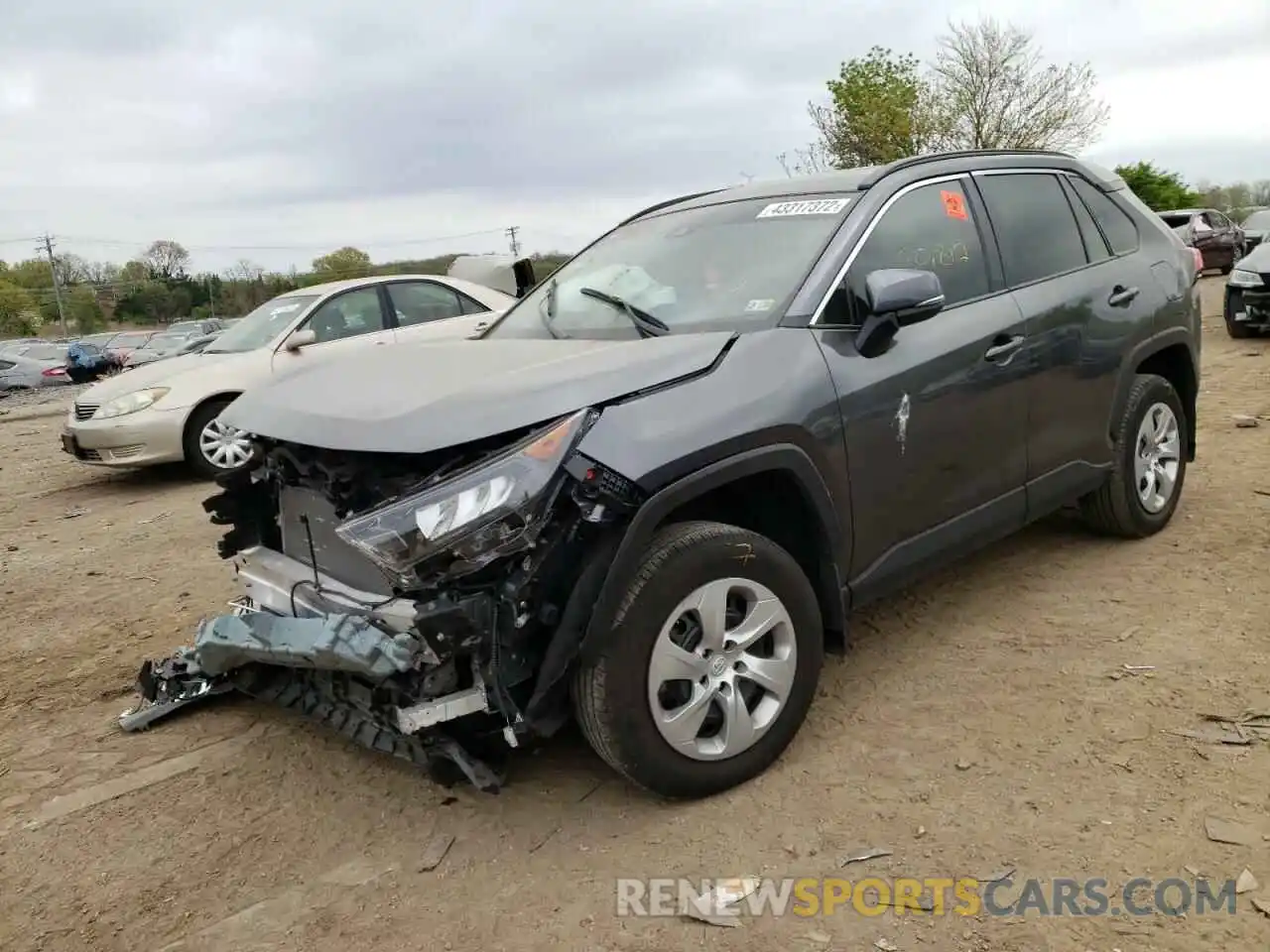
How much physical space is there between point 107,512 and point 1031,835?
24.2ft

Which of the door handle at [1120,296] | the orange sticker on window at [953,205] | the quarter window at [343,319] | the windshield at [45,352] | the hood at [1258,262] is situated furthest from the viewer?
the windshield at [45,352]

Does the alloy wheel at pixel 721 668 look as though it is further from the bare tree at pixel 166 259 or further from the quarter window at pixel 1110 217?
the bare tree at pixel 166 259

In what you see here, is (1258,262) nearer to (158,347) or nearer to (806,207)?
(806,207)

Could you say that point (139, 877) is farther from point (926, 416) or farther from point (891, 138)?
point (891, 138)

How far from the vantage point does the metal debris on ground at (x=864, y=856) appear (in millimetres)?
2641

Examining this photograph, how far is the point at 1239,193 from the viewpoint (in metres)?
64.8

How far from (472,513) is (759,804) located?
4.08 ft

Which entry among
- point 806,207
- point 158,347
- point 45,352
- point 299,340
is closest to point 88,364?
point 158,347

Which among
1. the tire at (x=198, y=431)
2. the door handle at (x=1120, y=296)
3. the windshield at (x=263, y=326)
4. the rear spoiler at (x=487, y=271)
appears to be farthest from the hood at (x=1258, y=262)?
the tire at (x=198, y=431)

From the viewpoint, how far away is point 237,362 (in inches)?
339

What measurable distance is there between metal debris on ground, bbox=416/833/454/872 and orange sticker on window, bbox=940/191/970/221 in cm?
291

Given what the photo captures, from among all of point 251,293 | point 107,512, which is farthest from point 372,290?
point 251,293

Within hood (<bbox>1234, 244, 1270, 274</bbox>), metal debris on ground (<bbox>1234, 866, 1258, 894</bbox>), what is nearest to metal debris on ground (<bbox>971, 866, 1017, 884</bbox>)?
metal debris on ground (<bbox>1234, 866, 1258, 894</bbox>)

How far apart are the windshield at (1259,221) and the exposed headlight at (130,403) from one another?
2207 centimetres
